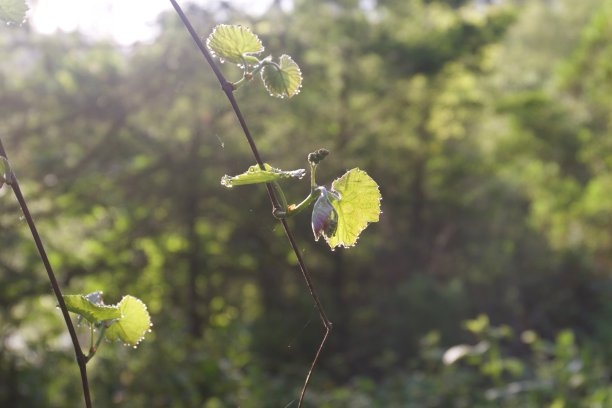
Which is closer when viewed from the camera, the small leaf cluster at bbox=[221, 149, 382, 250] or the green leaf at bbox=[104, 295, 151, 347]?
the small leaf cluster at bbox=[221, 149, 382, 250]

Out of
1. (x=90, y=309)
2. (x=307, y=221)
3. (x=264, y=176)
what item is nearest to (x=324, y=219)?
(x=264, y=176)

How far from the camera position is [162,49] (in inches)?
185

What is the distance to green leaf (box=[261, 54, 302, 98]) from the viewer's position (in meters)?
0.45

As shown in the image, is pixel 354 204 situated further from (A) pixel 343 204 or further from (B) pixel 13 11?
(B) pixel 13 11

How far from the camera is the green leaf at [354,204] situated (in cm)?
42

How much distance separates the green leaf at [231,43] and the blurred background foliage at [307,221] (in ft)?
6.02

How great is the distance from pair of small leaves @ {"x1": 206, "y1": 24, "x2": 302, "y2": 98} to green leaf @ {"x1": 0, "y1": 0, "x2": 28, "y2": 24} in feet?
0.36

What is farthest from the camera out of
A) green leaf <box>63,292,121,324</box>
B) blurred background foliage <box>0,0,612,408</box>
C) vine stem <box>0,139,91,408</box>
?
blurred background foliage <box>0,0,612,408</box>

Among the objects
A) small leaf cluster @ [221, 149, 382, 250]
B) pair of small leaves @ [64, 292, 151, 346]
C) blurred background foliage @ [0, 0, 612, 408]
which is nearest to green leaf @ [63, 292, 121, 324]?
pair of small leaves @ [64, 292, 151, 346]

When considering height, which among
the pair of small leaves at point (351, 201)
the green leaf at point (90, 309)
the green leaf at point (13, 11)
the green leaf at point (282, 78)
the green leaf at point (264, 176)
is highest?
the green leaf at point (13, 11)

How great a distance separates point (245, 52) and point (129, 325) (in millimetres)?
200

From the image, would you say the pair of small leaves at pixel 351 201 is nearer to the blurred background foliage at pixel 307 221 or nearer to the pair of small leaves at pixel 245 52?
the pair of small leaves at pixel 245 52

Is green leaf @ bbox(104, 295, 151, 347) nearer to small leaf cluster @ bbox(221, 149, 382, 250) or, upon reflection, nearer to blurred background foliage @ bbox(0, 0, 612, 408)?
small leaf cluster @ bbox(221, 149, 382, 250)

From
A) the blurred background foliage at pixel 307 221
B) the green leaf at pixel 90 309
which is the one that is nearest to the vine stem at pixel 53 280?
the green leaf at pixel 90 309
